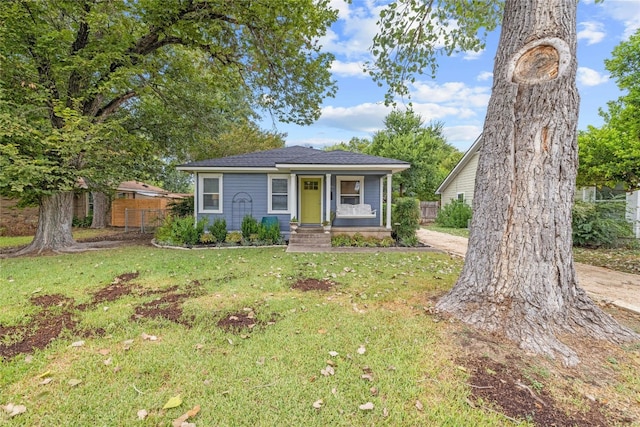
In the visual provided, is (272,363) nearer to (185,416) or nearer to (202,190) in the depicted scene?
(185,416)

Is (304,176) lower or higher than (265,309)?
higher

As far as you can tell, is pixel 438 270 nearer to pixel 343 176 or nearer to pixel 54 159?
pixel 343 176

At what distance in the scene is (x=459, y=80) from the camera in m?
10.6

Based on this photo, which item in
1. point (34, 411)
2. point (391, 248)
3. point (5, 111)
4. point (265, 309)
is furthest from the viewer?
point (391, 248)

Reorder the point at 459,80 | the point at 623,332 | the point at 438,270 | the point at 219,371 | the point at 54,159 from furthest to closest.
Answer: the point at 459,80 → the point at 54,159 → the point at 438,270 → the point at 623,332 → the point at 219,371

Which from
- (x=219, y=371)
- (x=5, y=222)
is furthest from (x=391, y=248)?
(x=5, y=222)

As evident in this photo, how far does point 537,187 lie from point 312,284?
342 centimetres

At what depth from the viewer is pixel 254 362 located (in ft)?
8.58

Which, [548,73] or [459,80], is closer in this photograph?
[548,73]

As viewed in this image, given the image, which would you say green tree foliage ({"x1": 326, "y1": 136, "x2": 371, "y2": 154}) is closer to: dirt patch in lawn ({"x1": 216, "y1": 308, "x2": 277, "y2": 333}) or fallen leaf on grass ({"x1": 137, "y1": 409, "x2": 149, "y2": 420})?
dirt patch in lawn ({"x1": 216, "y1": 308, "x2": 277, "y2": 333})

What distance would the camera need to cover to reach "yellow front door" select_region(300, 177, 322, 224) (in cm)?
1130

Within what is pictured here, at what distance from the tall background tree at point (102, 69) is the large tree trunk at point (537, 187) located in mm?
5745

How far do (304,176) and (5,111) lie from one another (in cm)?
795

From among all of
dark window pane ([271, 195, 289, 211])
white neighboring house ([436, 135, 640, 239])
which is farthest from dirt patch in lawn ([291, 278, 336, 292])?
white neighboring house ([436, 135, 640, 239])
